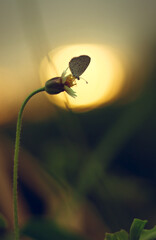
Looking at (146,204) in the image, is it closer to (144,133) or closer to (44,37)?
(144,133)

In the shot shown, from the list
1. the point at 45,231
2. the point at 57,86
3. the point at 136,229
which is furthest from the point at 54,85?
the point at 45,231

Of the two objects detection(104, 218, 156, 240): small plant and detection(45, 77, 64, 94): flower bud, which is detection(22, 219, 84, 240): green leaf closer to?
detection(104, 218, 156, 240): small plant

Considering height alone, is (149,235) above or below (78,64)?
below

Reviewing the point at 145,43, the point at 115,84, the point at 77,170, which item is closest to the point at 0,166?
the point at 77,170

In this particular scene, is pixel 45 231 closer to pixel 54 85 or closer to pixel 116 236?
pixel 116 236

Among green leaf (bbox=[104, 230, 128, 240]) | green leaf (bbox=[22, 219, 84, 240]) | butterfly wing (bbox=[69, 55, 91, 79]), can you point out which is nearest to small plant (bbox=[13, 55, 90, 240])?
butterfly wing (bbox=[69, 55, 91, 79])

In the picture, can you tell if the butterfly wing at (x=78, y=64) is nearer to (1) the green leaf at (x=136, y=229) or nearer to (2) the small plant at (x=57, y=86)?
(2) the small plant at (x=57, y=86)
